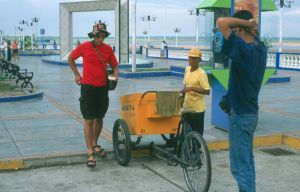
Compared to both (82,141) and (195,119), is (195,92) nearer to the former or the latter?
(195,119)

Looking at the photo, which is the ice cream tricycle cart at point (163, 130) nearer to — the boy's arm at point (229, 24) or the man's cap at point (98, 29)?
the man's cap at point (98, 29)

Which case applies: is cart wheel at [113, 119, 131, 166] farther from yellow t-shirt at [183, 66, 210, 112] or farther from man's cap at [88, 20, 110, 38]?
man's cap at [88, 20, 110, 38]

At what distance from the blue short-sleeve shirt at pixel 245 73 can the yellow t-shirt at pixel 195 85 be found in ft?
5.82

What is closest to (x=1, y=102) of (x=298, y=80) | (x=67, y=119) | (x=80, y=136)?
(x=67, y=119)

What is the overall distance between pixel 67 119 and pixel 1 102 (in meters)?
3.42

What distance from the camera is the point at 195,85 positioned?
5.98 metres

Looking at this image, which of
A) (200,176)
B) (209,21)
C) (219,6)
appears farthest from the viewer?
(209,21)

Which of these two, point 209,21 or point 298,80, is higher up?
point 209,21

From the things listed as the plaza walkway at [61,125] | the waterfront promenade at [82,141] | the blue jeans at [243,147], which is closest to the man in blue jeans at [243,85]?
the blue jeans at [243,147]

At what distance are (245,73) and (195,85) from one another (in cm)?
196

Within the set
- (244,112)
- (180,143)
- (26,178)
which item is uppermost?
(244,112)

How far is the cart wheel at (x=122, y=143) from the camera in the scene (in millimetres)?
6215

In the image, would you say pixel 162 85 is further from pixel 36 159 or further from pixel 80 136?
pixel 36 159

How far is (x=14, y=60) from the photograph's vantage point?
3406cm
